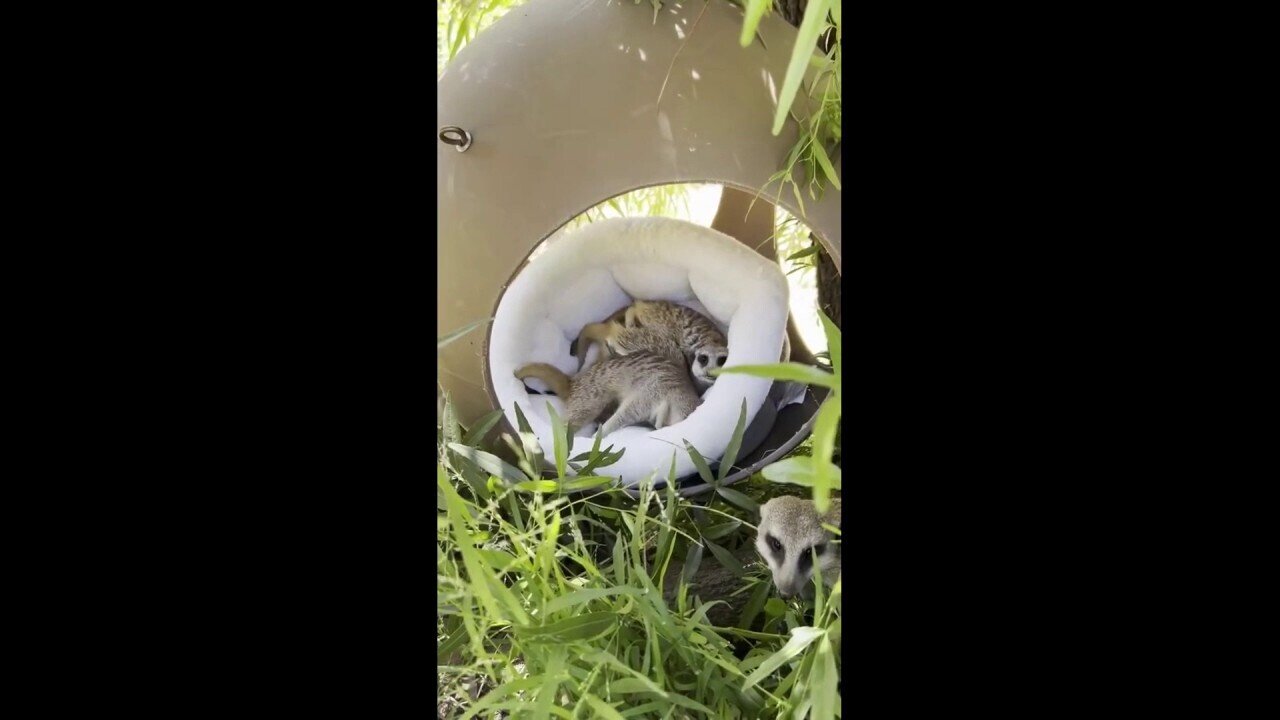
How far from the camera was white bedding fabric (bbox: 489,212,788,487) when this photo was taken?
138 cm

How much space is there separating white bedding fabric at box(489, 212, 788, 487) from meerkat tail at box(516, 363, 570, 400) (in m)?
0.02

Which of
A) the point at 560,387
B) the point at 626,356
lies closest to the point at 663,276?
the point at 626,356

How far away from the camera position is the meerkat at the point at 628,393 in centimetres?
157

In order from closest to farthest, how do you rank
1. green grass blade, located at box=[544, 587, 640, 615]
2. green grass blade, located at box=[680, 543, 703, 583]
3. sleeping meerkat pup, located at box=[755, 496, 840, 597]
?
1. green grass blade, located at box=[544, 587, 640, 615]
2. sleeping meerkat pup, located at box=[755, 496, 840, 597]
3. green grass blade, located at box=[680, 543, 703, 583]

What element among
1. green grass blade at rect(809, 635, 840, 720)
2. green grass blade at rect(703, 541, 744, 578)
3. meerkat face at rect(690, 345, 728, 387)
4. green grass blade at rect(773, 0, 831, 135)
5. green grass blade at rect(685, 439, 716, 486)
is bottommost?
green grass blade at rect(703, 541, 744, 578)

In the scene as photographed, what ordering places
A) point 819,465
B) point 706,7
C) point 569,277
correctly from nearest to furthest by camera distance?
point 819,465, point 706,7, point 569,277

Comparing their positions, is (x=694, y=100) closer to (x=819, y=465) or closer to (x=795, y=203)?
(x=795, y=203)

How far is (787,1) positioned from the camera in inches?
58.1

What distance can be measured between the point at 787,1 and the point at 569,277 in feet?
1.97

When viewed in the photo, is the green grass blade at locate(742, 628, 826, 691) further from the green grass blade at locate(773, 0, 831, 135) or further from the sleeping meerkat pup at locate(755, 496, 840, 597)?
the green grass blade at locate(773, 0, 831, 135)

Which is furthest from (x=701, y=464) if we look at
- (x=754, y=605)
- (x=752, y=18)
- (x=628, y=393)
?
(x=752, y=18)

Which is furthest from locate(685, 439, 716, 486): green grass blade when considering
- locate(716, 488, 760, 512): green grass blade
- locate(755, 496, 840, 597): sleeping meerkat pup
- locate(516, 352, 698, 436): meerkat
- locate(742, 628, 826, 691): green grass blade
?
locate(742, 628, 826, 691): green grass blade

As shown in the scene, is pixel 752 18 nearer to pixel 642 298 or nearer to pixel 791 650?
pixel 791 650

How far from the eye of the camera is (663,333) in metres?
1.65
